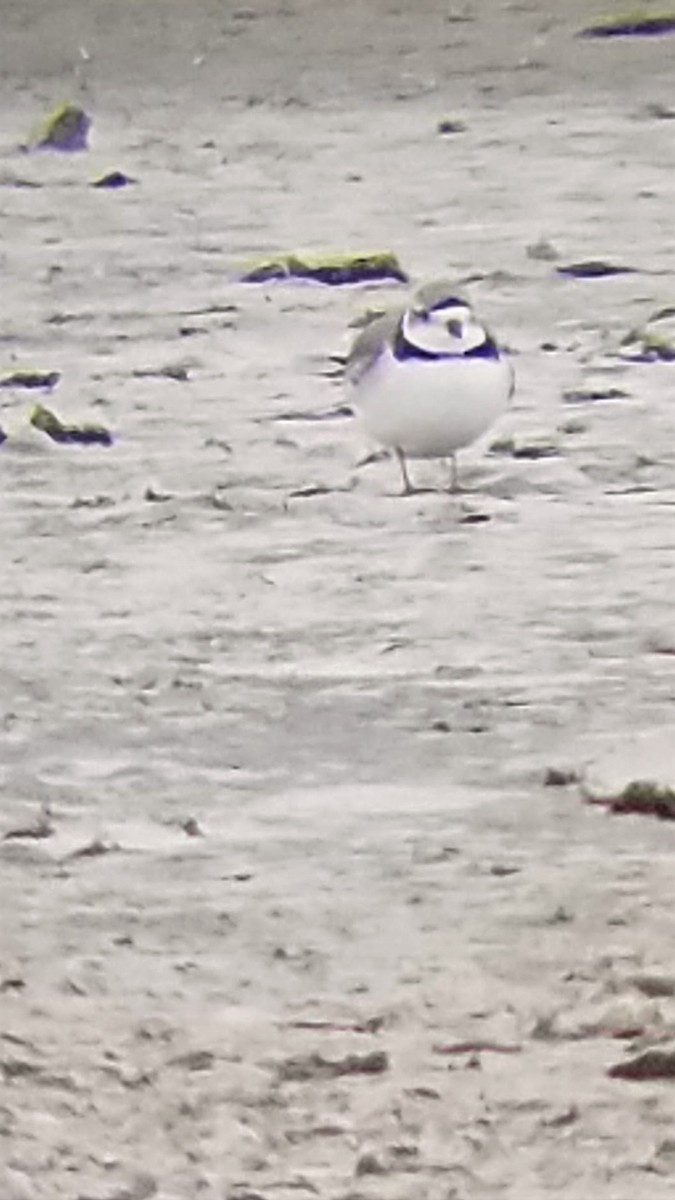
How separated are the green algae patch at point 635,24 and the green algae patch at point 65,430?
29 cm

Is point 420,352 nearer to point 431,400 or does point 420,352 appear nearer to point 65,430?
point 431,400

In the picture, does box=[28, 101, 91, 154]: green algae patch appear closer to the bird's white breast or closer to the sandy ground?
the sandy ground

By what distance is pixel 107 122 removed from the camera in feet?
2.70

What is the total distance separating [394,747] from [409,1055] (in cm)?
13

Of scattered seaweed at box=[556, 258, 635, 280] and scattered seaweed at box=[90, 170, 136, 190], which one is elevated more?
scattered seaweed at box=[90, 170, 136, 190]

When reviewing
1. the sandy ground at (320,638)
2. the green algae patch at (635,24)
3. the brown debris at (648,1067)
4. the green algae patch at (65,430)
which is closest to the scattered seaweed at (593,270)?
the sandy ground at (320,638)

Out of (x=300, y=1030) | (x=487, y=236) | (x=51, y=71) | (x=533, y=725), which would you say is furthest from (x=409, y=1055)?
(x=51, y=71)

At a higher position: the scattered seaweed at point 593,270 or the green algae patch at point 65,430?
the scattered seaweed at point 593,270

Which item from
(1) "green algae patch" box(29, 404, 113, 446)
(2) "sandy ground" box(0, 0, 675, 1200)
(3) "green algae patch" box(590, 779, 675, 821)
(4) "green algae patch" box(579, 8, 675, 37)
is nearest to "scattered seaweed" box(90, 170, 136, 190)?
(2) "sandy ground" box(0, 0, 675, 1200)

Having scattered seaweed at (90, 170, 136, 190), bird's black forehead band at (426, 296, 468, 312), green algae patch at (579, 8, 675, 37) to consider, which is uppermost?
green algae patch at (579, 8, 675, 37)

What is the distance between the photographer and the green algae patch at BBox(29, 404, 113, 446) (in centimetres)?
81

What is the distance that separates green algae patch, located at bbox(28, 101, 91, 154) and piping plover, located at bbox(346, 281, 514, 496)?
0.16 m

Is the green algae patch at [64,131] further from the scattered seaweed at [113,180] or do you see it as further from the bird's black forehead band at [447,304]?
the bird's black forehead band at [447,304]

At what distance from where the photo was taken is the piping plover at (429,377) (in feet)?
2.60
